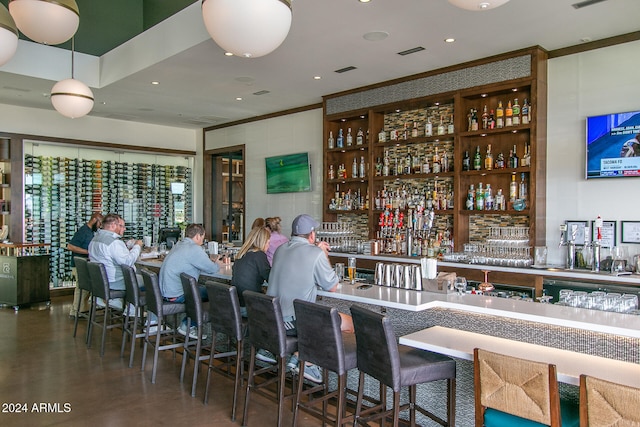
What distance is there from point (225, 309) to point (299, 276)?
25.9 inches

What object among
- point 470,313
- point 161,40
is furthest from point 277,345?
point 161,40

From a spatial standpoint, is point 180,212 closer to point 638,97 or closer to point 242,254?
point 242,254

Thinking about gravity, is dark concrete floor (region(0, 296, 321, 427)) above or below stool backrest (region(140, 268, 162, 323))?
below

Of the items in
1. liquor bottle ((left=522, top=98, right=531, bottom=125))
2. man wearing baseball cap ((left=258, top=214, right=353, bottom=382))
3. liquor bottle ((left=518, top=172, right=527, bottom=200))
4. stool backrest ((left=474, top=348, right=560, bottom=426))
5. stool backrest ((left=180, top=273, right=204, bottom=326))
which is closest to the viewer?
stool backrest ((left=474, top=348, right=560, bottom=426))

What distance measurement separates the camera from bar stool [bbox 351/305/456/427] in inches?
104

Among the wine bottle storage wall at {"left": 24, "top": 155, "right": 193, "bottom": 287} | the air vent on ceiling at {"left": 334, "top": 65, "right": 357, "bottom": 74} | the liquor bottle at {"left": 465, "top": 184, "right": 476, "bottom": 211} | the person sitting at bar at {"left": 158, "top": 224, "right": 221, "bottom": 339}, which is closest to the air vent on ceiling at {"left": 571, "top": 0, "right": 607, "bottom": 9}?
the liquor bottle at {"left": 465, "top": 184, "right": 476, "bottom": 211}

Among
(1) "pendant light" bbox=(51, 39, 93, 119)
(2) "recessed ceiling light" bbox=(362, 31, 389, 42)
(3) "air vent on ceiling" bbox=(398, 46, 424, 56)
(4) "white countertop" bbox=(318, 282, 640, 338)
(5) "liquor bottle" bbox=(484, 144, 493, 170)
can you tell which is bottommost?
(4) "white countertop" bbox=(318, 282, 640, 338)

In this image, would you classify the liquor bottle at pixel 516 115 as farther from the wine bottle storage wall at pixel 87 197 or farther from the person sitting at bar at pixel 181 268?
the wine bottle storage wall at pixel 87 197

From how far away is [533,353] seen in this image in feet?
8.82

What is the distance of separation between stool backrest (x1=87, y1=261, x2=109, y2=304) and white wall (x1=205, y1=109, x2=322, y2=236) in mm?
3584

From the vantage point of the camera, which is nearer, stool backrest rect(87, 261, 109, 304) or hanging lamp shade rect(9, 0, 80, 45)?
hanging lamp shade rect(9, 0, 80, 45)

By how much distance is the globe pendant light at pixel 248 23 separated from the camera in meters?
2.62

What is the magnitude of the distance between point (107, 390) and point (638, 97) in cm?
554

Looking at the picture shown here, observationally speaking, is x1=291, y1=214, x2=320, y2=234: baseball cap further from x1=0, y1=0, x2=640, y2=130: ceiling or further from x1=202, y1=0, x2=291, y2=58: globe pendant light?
x1=0, y1=0, x2=640, y2=130: ceiling
